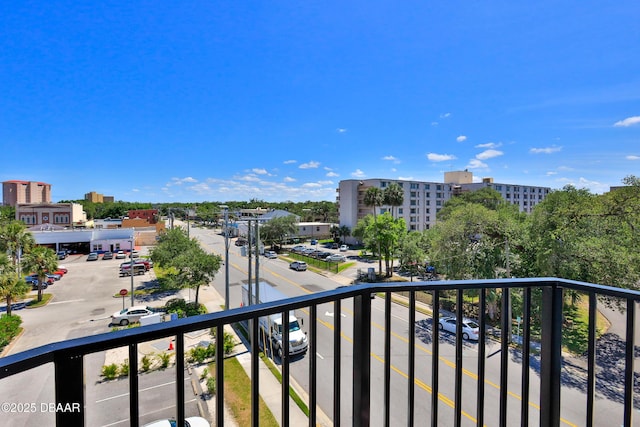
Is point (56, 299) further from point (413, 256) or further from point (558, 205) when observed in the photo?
point (558, 205)

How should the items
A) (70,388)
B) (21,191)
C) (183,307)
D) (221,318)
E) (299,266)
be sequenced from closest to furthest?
1. (70,388)
2. (221,318)
3. (183,307)
4. (299,266)
5. (21,191)

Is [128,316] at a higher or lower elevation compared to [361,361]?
lower

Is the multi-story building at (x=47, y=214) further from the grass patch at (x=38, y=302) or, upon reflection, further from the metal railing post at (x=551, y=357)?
the metal railing post at (x=551, y=357)

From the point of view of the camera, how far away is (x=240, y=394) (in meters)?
1.61

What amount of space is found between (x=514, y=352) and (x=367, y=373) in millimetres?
929

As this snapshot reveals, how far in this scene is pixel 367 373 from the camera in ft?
4.14

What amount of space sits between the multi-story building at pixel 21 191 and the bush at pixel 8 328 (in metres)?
51.9

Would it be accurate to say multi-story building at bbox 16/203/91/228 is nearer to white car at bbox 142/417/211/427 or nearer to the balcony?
white car at bbox 142/417/211/427

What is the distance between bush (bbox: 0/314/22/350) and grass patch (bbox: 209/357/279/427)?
12.3 metres

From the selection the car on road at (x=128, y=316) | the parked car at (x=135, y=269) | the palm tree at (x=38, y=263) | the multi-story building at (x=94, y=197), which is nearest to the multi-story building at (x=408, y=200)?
the parked car at (x=135, y=269)

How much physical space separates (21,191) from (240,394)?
224 ft

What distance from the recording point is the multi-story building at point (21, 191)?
49312 millimetres

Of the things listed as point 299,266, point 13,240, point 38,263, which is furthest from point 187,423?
point 299,266

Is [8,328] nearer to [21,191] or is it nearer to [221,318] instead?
[221,318]
